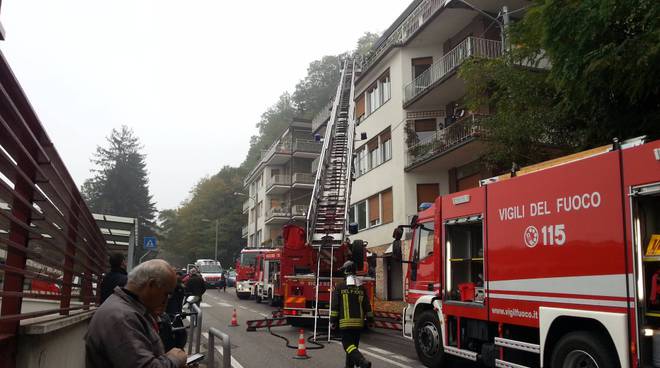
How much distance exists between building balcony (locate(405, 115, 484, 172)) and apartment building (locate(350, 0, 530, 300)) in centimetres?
4

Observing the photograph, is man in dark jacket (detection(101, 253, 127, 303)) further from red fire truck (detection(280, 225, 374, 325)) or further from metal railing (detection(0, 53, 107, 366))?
red fire truck (detection(280, 225, 374, 325))

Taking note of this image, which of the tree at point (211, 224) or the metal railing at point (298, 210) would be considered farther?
the tree at point (211, 224)

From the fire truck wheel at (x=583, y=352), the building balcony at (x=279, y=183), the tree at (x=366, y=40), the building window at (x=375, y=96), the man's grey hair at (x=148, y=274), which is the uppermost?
the tree at (x=366, y=40)

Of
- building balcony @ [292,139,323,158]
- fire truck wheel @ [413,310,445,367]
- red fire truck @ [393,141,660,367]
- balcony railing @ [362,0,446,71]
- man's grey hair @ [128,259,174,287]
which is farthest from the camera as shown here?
building balcony @ [292,139,323,158]

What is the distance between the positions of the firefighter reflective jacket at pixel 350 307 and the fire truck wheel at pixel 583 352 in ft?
8.35

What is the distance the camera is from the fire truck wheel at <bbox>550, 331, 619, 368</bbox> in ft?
17.9

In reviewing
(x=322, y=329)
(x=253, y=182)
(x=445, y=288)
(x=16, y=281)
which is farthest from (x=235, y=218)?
(x=16, y=281)

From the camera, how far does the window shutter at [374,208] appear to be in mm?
27281

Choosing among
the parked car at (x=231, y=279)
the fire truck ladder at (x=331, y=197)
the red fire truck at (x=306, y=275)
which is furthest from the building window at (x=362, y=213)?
the parked car at (x=231, y=279)

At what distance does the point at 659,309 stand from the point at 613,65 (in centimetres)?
363

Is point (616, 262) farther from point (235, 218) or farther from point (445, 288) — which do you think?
point (235, 218)

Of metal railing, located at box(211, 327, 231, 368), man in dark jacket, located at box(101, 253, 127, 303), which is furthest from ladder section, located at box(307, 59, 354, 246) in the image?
metal railing, located at box(211, 327, 231, 368)

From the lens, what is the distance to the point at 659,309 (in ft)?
17.2

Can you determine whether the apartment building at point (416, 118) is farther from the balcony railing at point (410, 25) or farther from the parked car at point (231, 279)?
the parked car at point (231, 279)
